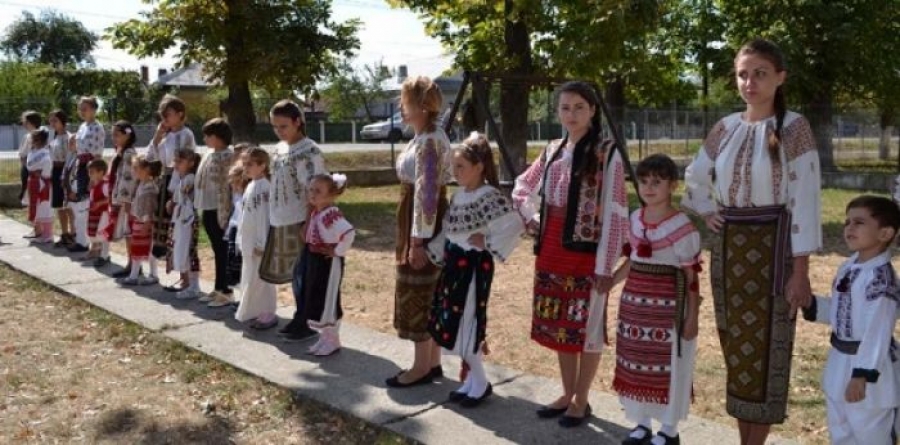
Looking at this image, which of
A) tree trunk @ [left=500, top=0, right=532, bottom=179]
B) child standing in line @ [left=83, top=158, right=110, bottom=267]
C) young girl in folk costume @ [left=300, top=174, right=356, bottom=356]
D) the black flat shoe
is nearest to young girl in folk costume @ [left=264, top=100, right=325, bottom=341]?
young girl in folk costume @ [left=300, top=174, right=356, bottom=356]

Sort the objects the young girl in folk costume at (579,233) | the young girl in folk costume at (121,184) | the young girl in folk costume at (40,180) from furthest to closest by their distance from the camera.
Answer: the young girl in folk costume at (40,180) → the young girl in folk costume at (121,184) → the young girl in folk costume at (579,233)

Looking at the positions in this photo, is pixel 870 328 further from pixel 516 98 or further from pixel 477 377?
pixel 516 98

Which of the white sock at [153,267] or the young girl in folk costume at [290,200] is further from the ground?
the young girl in folk costume at [290,200]

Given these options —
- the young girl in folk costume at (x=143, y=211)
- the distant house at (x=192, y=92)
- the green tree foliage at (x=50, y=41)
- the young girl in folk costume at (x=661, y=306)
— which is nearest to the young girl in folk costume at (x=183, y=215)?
the young girl in folk costume at (x=143, y=211)

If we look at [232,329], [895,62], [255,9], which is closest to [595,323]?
[232,329]

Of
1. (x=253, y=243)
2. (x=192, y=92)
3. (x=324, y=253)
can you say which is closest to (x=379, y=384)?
(x=324, y=253)

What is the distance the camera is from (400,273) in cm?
465

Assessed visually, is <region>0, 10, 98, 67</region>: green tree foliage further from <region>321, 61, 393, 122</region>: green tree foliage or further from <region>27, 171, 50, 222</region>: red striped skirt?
<region>27, 171, 50, 222</region>: red striped skirt

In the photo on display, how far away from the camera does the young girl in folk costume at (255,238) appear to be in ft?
19.4

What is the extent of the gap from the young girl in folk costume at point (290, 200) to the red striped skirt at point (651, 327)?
2.49m

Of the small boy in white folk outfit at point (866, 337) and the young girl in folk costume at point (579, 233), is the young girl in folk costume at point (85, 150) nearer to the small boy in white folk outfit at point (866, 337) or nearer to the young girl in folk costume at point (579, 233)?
the young girl in folk costume at point (579, 233)

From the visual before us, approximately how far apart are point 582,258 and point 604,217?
8.5 inches

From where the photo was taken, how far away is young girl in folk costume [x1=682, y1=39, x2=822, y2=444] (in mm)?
3240

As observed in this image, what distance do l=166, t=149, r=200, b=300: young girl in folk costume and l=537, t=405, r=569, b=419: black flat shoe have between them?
3.92m
